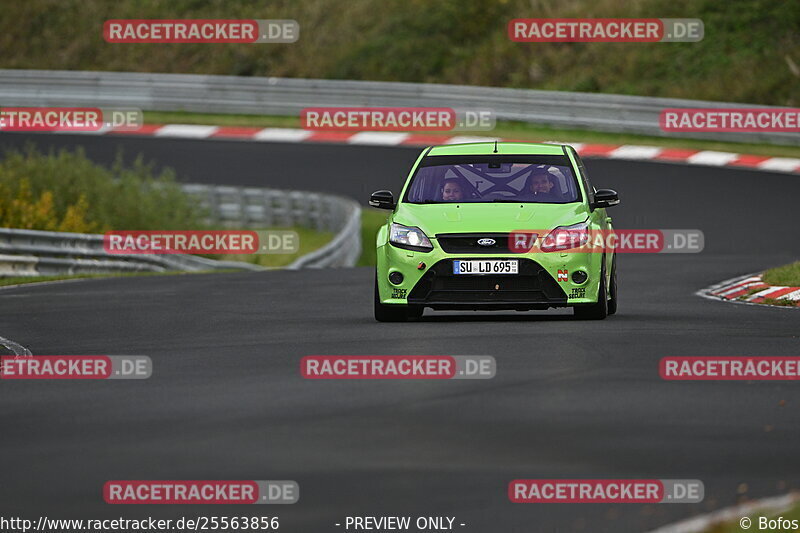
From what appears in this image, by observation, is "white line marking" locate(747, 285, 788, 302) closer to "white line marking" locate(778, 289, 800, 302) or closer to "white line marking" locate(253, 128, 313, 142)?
"white line marking" locate(778, 289, 800, 302)

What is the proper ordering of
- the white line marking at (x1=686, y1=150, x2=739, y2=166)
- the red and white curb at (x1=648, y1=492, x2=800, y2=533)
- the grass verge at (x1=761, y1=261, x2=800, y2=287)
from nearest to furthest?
the red and white curb at (x1=648, y1=492, x2=800, y2=533), the grass verge at (x1=761, y1=261, x2=800, y2=287), the white line marking at (x1=686, y1=150, x2=739, y2=166)

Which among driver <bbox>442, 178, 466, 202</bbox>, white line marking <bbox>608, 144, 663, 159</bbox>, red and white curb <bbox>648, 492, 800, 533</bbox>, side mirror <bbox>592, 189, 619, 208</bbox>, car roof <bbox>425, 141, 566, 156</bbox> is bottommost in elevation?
red and white curb <bbox>648, 492, 800, 533</bbox>

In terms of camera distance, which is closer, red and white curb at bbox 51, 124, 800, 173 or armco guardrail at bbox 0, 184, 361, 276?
armco guardrail at bbox 0, 184, 361, 276

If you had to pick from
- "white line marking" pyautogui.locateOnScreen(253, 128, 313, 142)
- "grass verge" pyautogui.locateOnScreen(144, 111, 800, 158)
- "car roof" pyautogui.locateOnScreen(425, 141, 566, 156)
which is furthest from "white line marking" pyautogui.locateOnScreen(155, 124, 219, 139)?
"car roof" pyautogui.locateOnScreen(425, 141, 566, 156)

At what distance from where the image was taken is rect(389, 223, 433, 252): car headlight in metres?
14.9

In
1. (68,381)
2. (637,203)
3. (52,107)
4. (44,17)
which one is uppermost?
(44,17)

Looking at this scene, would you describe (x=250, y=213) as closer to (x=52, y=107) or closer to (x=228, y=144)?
(x=228, y=144)

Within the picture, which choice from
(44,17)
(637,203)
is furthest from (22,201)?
(44,17)

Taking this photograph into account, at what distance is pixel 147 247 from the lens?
90.2 feet

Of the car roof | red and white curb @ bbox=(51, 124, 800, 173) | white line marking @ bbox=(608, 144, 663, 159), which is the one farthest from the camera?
white line marking @ bbox=(608, 144, 663, 159)

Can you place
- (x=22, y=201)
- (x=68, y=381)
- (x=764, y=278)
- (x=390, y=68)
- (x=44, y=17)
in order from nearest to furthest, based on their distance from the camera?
1. (x=68, y=381)
2. (x=764, y=278)
3. (x=22, y=201)
4. (x=390, y=68)
5. (x=44, y=17)

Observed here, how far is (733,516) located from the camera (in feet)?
23.2

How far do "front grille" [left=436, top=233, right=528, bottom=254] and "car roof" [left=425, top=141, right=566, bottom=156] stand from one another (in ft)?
5.17

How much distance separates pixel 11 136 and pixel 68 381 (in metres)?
32.3
